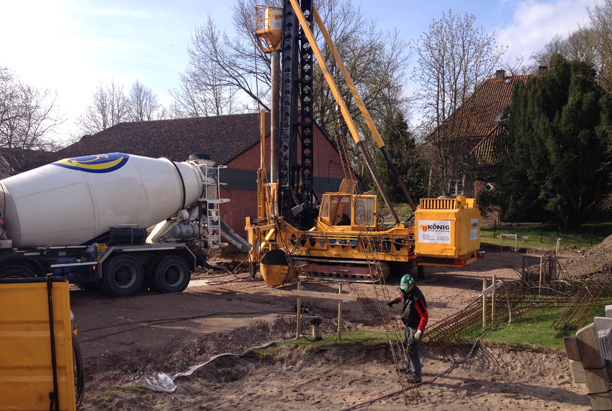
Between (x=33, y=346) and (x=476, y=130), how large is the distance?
2869 cm

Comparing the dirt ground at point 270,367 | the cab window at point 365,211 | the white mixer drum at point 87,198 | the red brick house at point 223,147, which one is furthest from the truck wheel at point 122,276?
the red brick house at point 223,147

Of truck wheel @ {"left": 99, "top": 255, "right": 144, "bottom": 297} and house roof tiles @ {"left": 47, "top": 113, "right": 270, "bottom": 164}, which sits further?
house roof tiles @ {"left": 47, "top": 113, "right": 270, "bottom": 164}

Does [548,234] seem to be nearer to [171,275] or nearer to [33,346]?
[171,275]

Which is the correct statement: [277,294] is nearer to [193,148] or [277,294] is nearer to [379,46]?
[193,148]

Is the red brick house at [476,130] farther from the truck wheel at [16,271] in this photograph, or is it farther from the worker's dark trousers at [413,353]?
the truck wheel at [16,271]

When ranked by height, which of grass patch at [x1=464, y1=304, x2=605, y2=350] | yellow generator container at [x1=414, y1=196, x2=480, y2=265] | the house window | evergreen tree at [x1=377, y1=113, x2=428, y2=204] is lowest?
grass patch at [x1=464, y1=304, x2=605, y2=350]

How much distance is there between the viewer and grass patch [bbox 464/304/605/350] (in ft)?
28.0

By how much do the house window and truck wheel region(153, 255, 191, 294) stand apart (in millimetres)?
18184

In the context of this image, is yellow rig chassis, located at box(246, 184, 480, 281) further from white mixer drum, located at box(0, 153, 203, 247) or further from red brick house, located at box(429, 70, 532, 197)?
red brick house, located at box(429, 70, 532, 197)

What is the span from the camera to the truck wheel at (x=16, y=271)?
10.4 metres

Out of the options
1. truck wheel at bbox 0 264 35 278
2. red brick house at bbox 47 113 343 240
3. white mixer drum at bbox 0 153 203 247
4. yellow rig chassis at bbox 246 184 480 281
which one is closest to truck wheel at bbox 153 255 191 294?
white mixer drum at bbox 0 153 203 247

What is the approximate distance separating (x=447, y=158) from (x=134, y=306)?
2087 cm

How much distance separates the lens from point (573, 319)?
941cm

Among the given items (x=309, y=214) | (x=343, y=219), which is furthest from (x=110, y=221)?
(x=343, y=219)
